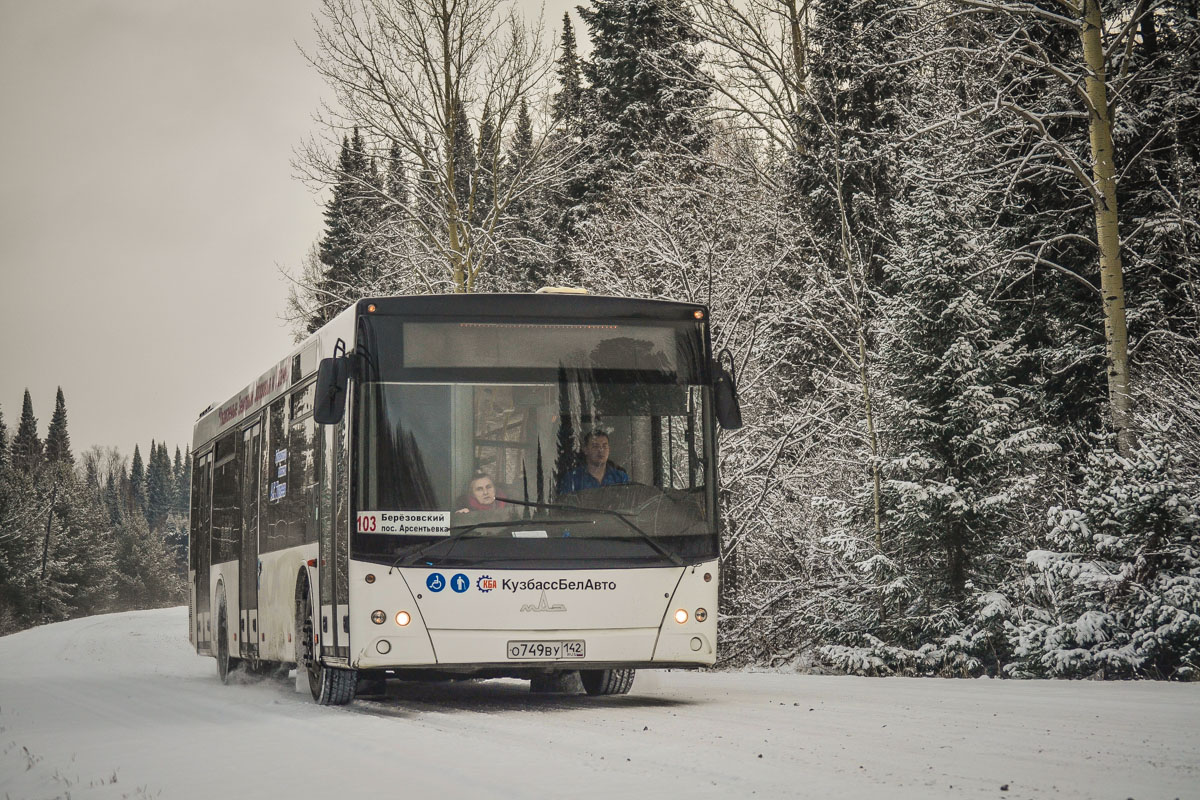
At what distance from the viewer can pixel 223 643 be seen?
18516 mm

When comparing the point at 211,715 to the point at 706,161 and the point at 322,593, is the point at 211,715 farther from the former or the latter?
the point at 706,161

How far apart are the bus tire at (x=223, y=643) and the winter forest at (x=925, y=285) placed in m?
7.53

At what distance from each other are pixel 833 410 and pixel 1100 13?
9197mm

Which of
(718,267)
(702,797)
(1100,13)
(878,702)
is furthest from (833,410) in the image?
(702,797)

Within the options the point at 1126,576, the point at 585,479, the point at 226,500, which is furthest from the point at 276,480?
the point at 1126,576

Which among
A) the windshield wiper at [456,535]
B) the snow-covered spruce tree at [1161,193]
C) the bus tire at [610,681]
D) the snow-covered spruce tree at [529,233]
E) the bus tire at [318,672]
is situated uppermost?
the snow-covered spruce tree at [529,233]

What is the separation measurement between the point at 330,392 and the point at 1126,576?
7.87 metres

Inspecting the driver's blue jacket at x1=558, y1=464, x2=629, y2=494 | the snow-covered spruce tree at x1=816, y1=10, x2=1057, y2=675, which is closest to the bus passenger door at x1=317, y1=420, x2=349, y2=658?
the driver's blue jacket at x1=558, y1=464, x2=629, y2=494

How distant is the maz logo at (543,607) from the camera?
36.6ft

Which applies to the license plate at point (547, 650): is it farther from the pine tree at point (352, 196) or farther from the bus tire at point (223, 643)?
the pine tree at point (352, 196)

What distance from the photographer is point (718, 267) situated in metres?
26.9

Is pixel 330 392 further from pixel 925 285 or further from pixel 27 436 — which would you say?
pixel 27 436


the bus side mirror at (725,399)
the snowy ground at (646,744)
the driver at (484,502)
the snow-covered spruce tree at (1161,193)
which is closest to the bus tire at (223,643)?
the snowy ground at (646,744)

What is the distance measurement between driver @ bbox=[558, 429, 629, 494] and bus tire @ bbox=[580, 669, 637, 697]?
245 cm
